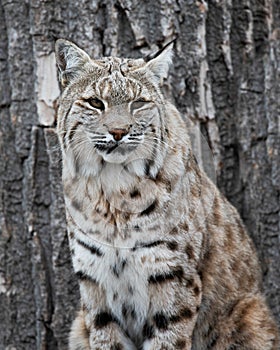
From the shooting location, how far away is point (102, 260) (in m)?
4.09

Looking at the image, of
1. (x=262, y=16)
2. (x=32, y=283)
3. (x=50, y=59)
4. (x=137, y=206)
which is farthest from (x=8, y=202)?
(x=262, y=16)

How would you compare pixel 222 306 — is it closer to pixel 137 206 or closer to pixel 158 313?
pixel 158 313

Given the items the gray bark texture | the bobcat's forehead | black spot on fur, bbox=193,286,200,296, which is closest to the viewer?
the bobcat's forehead

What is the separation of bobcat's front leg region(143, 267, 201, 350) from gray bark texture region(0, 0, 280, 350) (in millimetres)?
946

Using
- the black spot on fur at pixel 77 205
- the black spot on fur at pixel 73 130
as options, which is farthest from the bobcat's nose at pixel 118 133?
the black spot on fur at pixel 77 205

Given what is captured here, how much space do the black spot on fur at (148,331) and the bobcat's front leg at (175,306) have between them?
0.20ft

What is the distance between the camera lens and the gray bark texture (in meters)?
4.84

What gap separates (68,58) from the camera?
12.9ft

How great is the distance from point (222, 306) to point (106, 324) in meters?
0.67

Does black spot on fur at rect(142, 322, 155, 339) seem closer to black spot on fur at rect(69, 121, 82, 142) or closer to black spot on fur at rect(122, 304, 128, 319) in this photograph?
black spot on fur at rect(122, 304, 128, 319)

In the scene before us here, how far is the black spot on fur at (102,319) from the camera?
14.0 ft

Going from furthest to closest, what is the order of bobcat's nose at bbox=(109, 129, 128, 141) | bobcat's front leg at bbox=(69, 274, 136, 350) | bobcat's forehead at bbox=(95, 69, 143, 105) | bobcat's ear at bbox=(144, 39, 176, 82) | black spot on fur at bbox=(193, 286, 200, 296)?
bobcat's front leg at bbox=(69, 274, 136, 350)
black spot on fur at bbox=(193, 286, 200, 296)
bobcat's ear at bbox=(144, 39, 176, 82)
bobcat's forehead at bbox=(95, 69, 143, 105)
bobcat's nose at bbox=(109, 129, 128, 141)

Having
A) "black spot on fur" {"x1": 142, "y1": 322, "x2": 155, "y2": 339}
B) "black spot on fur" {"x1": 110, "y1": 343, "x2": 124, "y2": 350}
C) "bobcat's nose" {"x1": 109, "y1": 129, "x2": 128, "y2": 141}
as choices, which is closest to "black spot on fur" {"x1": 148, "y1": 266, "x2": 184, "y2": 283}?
"black spot on fur" {"x1": 142, "y1": 322, "x2": 155, "y2": 339}

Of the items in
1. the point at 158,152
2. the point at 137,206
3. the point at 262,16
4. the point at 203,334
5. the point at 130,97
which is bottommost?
the point at 203,334
